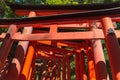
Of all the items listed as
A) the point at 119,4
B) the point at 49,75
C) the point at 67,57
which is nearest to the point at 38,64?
the point at 49,75

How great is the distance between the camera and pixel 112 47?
3277mm

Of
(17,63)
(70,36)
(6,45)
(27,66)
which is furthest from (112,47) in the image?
(27,66)

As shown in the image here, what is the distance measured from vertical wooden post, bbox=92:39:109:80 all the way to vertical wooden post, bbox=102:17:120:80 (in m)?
1.17

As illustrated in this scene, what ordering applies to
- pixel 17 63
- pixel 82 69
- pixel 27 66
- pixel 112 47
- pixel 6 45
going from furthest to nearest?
pixel 82 69 < pixel 27 66 < pixel 17 63 < pixel 6 45 < pixel 112 47

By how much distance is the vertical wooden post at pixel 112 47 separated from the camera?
10.0ft

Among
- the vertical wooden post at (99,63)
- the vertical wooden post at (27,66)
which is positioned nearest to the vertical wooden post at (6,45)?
the vertical wooden post at (27,66)

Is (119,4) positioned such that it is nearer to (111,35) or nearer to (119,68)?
(111,35)

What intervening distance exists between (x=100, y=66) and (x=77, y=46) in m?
4.32

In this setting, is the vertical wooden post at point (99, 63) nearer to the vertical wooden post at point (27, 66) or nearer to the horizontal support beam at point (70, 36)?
the horizontal support beam at point (70, 36)

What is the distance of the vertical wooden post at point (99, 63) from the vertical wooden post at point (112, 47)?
46.1 inches

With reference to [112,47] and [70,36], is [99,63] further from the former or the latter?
[112,47]

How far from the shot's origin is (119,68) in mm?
3037

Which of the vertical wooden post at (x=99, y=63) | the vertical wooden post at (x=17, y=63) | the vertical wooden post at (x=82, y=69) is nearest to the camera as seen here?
the vertical wooden post at (x=17, y=63)

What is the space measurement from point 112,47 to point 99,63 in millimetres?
1483
